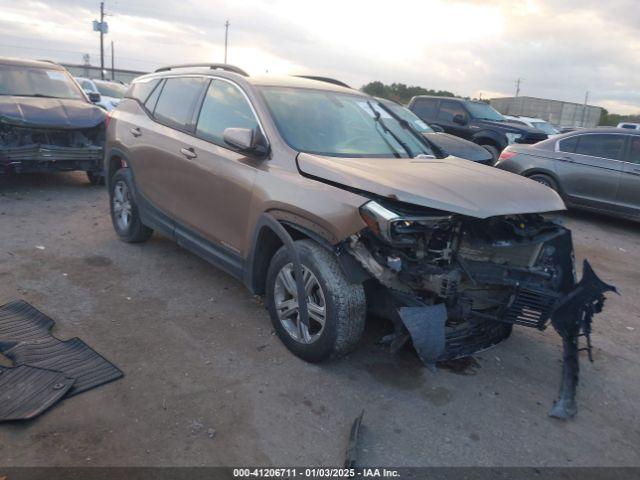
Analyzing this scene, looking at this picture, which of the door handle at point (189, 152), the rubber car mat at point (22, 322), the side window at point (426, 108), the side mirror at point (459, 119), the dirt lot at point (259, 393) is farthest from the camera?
the side window at point (426, 108)

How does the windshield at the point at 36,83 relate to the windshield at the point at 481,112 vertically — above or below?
below

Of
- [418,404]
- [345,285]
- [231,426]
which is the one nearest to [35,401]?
[231,426]

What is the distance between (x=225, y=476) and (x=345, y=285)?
1.32 m

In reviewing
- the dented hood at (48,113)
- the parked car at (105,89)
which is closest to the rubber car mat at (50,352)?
the dented hood at (48,113)

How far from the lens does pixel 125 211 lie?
19.4ft

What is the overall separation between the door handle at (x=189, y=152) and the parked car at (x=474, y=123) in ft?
29.8

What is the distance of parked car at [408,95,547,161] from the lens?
515 inches

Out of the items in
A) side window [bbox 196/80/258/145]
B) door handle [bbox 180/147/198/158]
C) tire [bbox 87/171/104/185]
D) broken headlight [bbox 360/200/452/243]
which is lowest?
tire [bbox 87/171/104/185]

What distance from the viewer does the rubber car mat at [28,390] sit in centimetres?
294

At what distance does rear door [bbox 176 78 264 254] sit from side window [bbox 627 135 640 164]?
6.97m

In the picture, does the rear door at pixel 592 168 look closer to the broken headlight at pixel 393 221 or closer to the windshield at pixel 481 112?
the windshield at pixel 481 112

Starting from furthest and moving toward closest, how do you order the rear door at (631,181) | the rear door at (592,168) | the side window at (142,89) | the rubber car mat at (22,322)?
the rear door at (592,168) < the rear door at (631,181) < the side window at (142,89) < the rubber car mat at (22,322)

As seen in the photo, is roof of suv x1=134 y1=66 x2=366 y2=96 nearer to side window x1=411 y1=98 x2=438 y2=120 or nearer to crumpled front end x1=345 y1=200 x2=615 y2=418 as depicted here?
crumpled front end x1=345 y1=200 x2=615 y2=418

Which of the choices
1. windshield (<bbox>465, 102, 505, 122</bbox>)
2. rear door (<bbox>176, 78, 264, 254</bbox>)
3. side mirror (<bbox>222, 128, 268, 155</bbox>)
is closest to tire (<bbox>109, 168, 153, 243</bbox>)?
rear door (<bbox>176, 78, 264, 254</bbox>)
